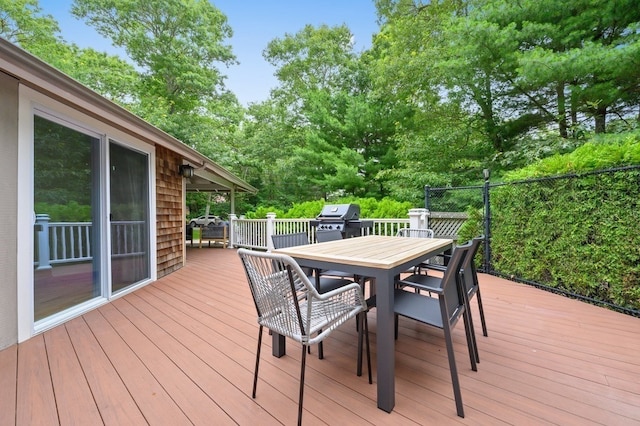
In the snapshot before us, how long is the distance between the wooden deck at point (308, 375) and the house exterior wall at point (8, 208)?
239 mm

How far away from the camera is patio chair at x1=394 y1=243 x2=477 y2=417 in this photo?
149cm

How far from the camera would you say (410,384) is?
5.58ft

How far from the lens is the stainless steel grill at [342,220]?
14.5 ft

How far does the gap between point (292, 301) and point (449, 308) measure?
2.97ft

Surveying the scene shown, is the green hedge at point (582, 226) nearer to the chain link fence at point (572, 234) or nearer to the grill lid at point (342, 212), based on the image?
the chain link fence at point (572, 234)

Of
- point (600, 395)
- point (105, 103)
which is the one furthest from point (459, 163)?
point (105, 103)

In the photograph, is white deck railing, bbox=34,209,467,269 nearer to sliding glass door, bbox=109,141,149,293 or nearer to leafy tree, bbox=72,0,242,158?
sliding glass door, bbox=109,141,149,293

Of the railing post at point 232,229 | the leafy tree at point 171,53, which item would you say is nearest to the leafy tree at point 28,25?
the leafy tree at point 171,53

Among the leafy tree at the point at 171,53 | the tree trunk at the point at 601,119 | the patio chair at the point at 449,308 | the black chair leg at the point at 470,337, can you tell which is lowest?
the black chair leg at the point at 470,337

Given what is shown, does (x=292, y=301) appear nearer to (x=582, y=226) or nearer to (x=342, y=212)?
(x=342, y=212)

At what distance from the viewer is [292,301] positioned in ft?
4.90

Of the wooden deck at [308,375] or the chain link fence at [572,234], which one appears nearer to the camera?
the wooden deck at [308,375]

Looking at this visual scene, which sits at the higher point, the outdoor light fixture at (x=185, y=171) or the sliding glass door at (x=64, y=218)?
the outdoor light fixture at (x=185, y=171)

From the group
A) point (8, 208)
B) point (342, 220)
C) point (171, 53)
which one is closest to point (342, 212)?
point (342, 220)
